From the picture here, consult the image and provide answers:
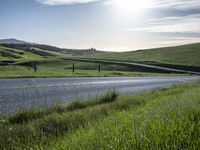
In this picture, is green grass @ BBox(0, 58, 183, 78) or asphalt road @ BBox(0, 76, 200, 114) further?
green grass @ BBox(0, 58, 183, 78)

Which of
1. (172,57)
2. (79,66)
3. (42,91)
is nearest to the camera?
(42,91)

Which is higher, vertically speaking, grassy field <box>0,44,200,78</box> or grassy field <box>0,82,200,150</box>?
grassy field <box>0,82,200,150</box>

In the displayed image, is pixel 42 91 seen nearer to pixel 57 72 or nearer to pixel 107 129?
Result: pixel 107 129

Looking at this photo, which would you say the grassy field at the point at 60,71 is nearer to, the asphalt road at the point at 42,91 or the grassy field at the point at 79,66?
the grassy field at the point at 79,66

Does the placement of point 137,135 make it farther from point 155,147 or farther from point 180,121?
point 180,121

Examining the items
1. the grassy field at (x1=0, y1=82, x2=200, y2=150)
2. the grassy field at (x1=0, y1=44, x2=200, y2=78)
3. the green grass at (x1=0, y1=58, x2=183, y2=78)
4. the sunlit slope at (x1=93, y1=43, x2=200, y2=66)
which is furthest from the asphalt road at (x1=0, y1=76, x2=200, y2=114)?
the sunlit slope at (x1=93, y1=43, x2=200, y2=66)

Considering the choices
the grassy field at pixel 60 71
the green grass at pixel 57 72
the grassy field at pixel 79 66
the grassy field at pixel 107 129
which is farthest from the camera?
the grassy field at pixel 79 66

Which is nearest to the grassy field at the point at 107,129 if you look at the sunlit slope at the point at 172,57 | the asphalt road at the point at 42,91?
the asphalt road at the point at 42,91

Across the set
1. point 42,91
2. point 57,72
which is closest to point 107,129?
point 42,91

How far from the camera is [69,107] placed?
12.2 metres

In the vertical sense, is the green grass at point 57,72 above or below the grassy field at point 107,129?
below

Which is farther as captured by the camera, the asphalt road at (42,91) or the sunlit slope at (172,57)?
the sunlit slope at (172,57)

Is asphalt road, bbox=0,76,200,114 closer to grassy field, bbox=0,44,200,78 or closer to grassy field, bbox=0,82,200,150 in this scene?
grassy field, bbox=0,82,200,150

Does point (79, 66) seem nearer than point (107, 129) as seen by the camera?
No
